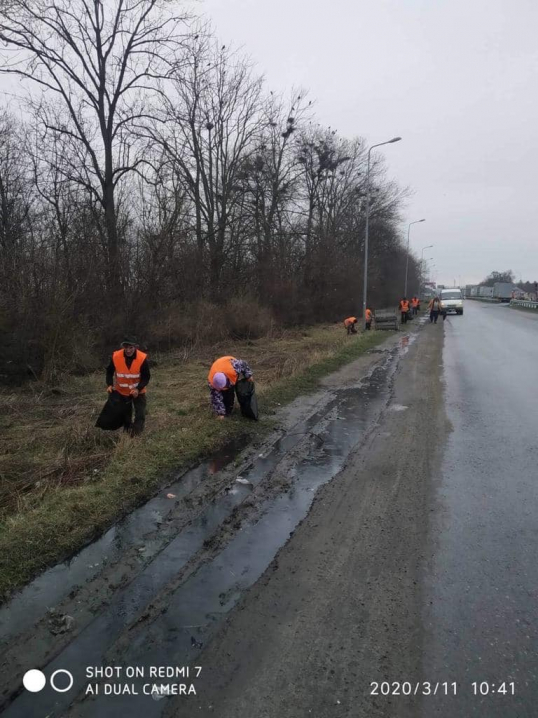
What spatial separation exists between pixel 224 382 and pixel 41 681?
500 centimetres

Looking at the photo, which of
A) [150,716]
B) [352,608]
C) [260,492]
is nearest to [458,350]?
[260,492]

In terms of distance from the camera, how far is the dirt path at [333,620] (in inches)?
94.6

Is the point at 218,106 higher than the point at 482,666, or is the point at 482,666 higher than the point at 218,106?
the point at 218,106

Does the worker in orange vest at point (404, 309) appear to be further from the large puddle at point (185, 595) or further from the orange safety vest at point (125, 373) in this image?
the orange safety vest at point (125, 373)

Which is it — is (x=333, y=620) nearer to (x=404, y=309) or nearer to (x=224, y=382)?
(x=224, y=382)

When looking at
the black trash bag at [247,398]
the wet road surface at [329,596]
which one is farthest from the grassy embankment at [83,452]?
the wet road surface at [329,596]

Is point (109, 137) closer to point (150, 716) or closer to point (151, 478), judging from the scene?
point (151, 478)

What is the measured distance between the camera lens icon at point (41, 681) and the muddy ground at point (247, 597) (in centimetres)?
3

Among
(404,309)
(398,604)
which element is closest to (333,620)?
(398,604)

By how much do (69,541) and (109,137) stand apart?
52.6 ft

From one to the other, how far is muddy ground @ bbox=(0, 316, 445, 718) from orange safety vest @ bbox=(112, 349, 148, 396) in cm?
161

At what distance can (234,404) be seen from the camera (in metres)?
8.38

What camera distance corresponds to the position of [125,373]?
6.42 metres

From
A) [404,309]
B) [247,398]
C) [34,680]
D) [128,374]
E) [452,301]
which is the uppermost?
[452,301]
